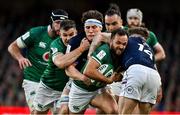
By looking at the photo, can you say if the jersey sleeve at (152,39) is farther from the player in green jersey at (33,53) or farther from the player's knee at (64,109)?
the player's knee at (64,109)

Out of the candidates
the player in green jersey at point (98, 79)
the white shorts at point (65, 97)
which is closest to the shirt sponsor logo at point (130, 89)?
the player in green jersey at point (98, 79)

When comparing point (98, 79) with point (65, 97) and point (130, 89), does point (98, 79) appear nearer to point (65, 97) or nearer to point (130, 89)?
point (130, 89)

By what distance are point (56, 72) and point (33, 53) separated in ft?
2.86

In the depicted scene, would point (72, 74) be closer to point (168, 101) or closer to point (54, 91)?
point (54, 91)

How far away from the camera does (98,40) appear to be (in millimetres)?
7199

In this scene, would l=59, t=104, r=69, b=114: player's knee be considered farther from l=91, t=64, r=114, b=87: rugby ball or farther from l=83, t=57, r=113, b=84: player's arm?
l=83, t=57, r=113, b=84: player's arm

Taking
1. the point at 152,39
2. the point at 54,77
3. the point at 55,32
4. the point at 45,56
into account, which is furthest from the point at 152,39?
the point at 54,77

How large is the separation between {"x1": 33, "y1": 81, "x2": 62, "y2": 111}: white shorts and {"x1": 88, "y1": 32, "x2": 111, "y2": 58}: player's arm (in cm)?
131

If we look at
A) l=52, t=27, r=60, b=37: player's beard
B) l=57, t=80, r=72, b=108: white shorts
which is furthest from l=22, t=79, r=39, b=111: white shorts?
l=57, t=80, r=72, b=108: white shorts

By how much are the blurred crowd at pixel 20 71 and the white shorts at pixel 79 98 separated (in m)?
6.78

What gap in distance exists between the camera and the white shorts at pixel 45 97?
8.34 meters

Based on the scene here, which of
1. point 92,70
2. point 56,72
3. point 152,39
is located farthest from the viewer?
point 152,39

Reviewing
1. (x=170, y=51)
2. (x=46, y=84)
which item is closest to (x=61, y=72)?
(x=46, y=84)

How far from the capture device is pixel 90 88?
24.2ft
